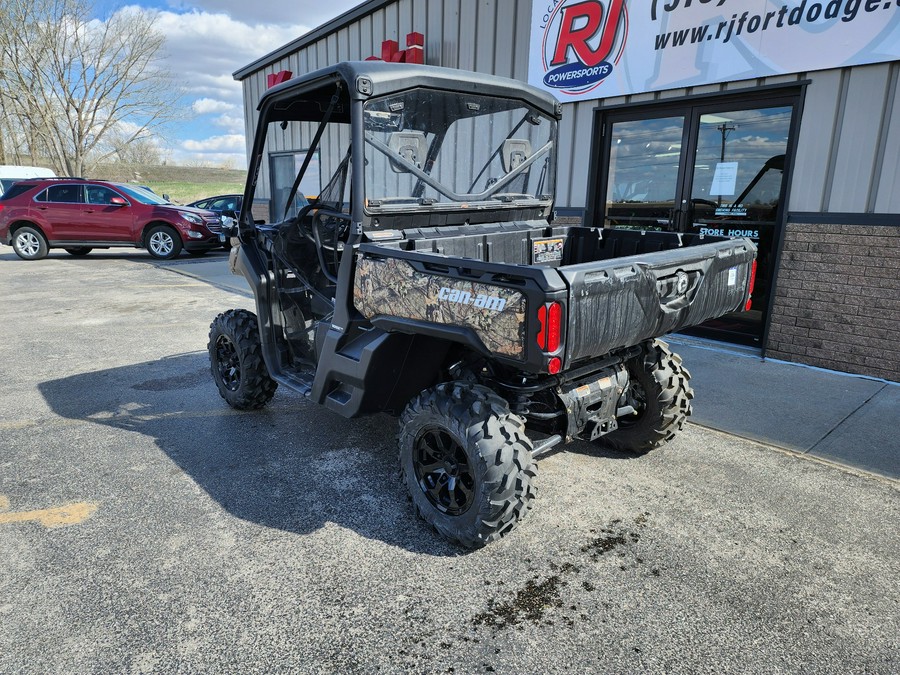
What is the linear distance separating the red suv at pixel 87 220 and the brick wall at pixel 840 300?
41.0 ft

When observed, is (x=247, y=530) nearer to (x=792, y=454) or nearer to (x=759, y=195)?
(x=792, y=454)

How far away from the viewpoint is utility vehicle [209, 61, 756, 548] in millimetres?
2686

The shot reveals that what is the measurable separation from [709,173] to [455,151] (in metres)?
4.05

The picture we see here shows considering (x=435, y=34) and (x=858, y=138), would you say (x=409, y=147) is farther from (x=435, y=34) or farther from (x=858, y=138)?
(x=435, y=34)

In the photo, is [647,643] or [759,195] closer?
[647,643]

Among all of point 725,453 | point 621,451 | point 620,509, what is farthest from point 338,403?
point 725,453

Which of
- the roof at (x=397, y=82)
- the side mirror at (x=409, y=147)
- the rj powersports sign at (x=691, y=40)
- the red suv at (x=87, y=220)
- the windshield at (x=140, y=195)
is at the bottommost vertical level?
the red suv at (x=87, y=220)

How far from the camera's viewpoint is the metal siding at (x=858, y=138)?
17.5 ft

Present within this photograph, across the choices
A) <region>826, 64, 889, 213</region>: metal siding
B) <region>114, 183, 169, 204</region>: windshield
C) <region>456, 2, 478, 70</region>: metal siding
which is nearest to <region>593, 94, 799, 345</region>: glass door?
<region>826, 64, 889, 213</region>: metal siding

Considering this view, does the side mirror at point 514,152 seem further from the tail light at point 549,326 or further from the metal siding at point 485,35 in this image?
the metal siding at point 485,35

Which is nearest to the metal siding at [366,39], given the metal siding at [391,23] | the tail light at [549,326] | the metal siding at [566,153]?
the metal siding at [391,23]

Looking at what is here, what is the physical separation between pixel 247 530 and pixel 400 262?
157 cm

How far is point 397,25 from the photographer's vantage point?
10.7 metres

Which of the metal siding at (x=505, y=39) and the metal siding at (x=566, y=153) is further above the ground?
the metal siding at (x=505, y=39)
